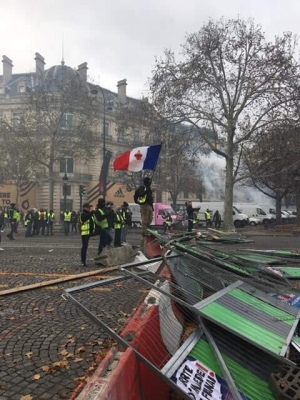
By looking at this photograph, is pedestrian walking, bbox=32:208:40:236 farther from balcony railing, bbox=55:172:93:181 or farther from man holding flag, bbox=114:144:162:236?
balcony railing, bbox=55:172:93:181

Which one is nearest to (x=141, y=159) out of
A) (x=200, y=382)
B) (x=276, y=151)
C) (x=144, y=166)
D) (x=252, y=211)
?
(x=144, y=166)

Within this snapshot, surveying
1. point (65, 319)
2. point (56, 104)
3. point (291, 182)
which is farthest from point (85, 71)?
point (65, 319)

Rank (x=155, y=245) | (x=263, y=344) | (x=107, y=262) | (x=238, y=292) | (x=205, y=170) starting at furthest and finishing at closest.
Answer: (x=205, y=170) → (x=107, y=262) → (x=155, y=245) → (x=238, y=292) → (x=263, y=344)

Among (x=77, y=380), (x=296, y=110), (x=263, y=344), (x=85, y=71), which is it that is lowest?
(x=77, y=380)

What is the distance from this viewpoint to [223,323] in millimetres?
3365

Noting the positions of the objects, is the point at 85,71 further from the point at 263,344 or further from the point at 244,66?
the point at 263,344

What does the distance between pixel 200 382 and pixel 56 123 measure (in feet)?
108

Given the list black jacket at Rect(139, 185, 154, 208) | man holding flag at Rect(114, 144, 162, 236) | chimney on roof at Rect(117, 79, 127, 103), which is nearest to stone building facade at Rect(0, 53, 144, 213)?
chimney on roof at Rect(117, 79, 127, 103)

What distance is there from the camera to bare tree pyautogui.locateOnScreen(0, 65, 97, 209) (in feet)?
110

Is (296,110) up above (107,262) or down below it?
above

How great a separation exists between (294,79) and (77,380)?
79.7 feet

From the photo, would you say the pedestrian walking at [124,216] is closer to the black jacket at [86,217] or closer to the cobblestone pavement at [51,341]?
the black jacket at [86,217]

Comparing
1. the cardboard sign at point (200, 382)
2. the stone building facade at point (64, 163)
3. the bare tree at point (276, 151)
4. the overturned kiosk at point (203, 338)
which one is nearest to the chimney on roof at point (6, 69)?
the stone building facade at point (64, 163)

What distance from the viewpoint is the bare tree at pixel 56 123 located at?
33500 millimetres
